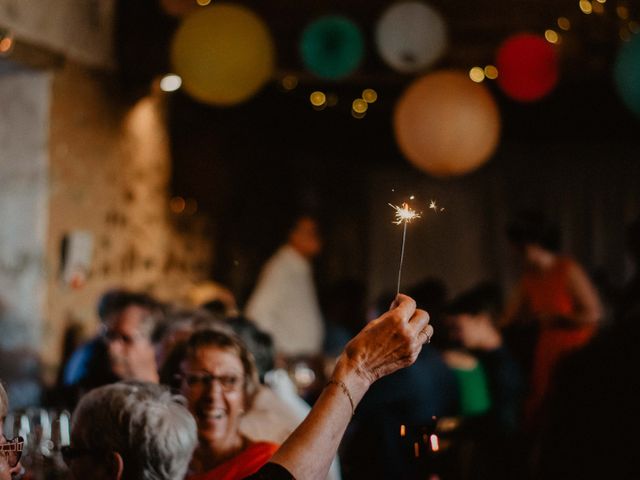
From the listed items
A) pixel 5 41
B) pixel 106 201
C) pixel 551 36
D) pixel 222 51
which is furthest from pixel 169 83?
pixel 551 36

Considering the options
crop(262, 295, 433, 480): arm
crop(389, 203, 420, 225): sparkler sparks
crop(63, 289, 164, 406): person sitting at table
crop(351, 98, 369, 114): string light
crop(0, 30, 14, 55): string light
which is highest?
crop(0, 30, 14, 55): string light

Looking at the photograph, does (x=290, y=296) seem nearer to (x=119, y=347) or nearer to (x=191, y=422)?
(x=119, y=347)

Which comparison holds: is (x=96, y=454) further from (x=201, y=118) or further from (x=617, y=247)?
(x=617, y=247)

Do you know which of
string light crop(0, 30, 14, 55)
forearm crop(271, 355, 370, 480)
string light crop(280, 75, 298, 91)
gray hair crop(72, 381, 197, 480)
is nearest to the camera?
forearm crop(271, 355, 370, 480)

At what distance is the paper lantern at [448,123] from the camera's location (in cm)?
438

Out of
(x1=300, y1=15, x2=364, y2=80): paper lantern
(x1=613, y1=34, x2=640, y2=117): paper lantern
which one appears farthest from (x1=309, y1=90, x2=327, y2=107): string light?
(x1=613, y1=34, x2=640, y2=117): paper lantern

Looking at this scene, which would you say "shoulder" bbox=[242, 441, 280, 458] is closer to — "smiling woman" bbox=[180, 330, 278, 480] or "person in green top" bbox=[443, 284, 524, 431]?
"smiling woman" bbox=[180, 330, 278, 480]

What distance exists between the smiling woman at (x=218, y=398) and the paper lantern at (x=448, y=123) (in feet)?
7.04

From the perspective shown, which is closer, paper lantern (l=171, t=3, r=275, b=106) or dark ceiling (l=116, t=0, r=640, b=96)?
paper lantern (l=171, t=3, r=275, b=106)

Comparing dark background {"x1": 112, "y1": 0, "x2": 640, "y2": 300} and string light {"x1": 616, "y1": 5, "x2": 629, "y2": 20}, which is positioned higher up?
string light {"x1": 616, "y1": 5, "x2": 629, "y2": 20}

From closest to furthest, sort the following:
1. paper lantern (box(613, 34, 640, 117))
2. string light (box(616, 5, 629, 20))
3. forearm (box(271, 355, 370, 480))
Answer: forearm (box(271, 355, 370, 480)), paper lantern (box(613, 34, 640, 117)), string light (box(616, 5, 629, 20))

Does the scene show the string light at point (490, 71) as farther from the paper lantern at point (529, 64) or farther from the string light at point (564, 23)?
the paper lantern at point (529, 64)

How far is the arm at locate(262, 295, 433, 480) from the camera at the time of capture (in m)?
1.66

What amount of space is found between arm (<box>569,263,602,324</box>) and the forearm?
3.58 m
